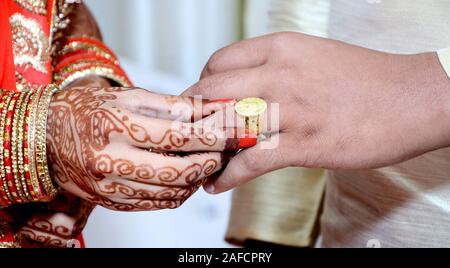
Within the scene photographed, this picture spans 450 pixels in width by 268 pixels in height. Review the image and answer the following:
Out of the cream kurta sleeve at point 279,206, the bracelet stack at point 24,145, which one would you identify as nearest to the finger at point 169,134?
the bracelet stack at point 24,145

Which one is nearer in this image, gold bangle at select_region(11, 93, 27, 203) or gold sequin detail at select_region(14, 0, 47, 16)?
gold bangle at select_region(11, 93, 27, 203)

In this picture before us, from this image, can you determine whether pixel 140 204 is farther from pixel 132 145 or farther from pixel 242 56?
pixel 242 56

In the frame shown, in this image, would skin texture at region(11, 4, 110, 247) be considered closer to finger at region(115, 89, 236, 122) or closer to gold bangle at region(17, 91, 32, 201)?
gold bangle at region(17, 91, 32, 201)

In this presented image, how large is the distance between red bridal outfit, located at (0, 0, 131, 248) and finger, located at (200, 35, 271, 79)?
0.20 metres

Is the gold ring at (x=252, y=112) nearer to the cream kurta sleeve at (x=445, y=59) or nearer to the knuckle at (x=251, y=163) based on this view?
the knuckle at (x=251, y=163)

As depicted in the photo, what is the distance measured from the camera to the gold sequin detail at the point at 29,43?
0.84 metres

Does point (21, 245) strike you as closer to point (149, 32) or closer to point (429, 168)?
point (429, 168)

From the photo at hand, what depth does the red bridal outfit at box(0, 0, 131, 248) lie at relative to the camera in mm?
706

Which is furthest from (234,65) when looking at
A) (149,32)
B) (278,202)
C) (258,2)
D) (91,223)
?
(149,32)

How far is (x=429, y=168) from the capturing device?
2.68ft

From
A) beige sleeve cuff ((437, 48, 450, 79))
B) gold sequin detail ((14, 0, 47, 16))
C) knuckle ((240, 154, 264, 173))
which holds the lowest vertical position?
knuckle ((240, 154, 264, 173))

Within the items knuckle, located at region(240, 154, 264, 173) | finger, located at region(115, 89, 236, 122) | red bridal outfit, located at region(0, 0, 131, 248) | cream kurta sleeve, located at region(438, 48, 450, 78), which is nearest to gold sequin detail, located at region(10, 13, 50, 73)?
red bridal outfit, located at region(0, 0, 131, 248)

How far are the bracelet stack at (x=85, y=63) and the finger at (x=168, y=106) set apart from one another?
263 millimetres

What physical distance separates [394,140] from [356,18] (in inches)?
10.7
